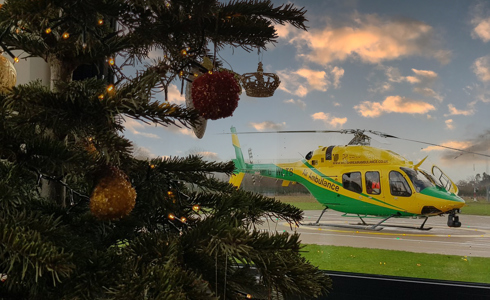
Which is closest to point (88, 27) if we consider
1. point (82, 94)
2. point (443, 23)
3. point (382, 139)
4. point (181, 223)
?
point (82, 94)

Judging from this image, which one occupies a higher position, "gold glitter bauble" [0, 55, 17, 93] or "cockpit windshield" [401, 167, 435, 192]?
"gold glitter bauble" [0, 55, 17, 93]

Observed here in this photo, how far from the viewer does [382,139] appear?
75.2 inches

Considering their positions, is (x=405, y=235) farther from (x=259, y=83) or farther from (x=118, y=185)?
(x=118, y=185)

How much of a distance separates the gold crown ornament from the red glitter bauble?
109cm

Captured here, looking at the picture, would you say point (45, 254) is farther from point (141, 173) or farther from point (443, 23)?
point (443, 23)

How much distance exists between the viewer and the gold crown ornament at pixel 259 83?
1.67 m

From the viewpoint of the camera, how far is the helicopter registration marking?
1.92 meters

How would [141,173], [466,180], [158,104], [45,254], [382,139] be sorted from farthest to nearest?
[382,139], [466,180], [141,173], [158,104], [45,254]

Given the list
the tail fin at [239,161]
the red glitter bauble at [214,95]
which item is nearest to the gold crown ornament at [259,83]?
the tail fin at [239,161]

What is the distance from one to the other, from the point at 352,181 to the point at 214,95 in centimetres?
152

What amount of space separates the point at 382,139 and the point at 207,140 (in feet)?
2.63

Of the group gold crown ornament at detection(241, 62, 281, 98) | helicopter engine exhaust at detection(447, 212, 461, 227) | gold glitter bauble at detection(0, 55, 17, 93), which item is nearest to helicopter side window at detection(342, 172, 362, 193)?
helicopter engine exhaust at detection(447, 212, 461, 227)

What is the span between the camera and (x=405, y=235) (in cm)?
197

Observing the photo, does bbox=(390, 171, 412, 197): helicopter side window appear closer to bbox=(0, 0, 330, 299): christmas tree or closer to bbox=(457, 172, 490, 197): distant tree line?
bbox=(457, 172, 490, 197): distant tree line
